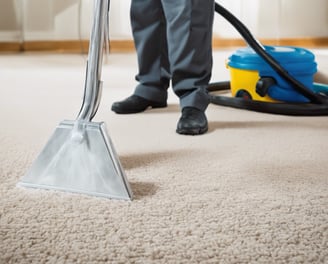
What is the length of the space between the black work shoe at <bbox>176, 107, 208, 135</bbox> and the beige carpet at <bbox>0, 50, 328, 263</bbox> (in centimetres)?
3

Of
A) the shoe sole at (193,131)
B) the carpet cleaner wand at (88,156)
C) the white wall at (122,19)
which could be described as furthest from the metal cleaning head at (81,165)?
the white wall at (122,19)

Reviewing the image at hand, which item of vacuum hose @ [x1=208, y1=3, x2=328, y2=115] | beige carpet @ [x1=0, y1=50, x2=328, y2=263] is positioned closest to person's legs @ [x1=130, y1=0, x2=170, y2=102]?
beige carpet @ [x1=0, y1=50, x2=328, y2=263]

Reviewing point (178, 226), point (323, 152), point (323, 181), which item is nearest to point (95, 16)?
point (178, 226)

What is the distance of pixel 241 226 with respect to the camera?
0.81 m

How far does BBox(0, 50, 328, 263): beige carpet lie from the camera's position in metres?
0.72

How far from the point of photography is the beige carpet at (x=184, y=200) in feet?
2.37

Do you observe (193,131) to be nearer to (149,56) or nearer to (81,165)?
(149,56)

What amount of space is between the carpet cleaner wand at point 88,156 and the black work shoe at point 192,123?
49cm

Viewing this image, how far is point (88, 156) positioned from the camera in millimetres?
925

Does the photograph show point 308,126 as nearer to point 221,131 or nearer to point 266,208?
point 221,131

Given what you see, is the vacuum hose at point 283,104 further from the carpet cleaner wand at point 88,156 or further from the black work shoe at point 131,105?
the carpet cleaner wand at point 88,156

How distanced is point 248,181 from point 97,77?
13.1 inches

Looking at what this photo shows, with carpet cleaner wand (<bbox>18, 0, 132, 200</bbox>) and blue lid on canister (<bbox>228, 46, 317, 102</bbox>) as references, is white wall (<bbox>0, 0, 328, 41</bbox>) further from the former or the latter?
carpet cleaner wand (<bbox>18, 0, 132, 200</bbox>)

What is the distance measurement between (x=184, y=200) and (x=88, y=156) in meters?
0.17
